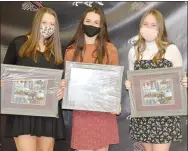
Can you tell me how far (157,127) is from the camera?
2.26 metres

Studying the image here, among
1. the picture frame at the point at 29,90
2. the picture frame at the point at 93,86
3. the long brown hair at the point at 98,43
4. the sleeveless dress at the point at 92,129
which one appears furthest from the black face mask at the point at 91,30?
the picture frame at the point at 29,90

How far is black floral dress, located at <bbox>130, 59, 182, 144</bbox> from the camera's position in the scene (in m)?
2.24

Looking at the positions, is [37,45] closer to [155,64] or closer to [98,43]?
[98,43]

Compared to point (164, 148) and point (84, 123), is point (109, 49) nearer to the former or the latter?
point (84, 123)

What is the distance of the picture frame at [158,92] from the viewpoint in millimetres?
2213

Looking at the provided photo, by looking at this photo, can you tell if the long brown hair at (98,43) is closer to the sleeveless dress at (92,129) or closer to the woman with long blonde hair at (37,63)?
the sleeveless dress at (92,129)

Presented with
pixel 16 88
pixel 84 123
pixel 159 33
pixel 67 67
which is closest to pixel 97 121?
pixel 84 123

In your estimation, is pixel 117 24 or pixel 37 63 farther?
pixel 117 24

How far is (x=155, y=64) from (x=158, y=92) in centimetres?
21

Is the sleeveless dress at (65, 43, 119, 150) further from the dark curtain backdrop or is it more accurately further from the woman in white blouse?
the dark curtain backdrop

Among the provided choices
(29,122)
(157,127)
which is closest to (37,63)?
(29,122)

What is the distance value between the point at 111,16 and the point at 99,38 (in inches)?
19.3

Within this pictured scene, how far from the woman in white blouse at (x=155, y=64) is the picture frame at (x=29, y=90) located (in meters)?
0.56

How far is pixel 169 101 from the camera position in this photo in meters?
2.23
